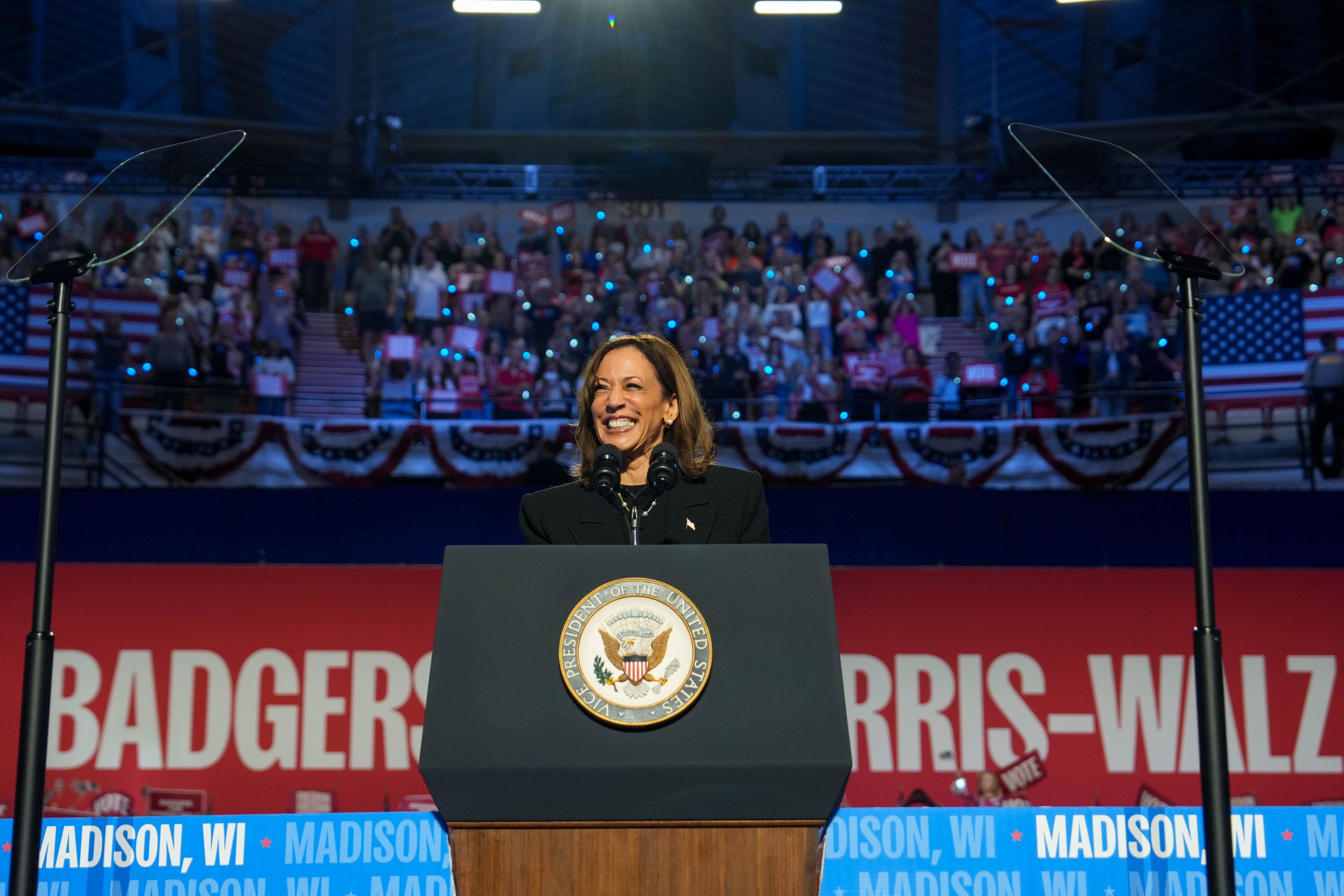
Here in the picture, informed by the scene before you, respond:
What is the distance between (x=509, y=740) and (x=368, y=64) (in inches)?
523

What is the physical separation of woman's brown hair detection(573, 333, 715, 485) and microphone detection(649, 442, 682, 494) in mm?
285

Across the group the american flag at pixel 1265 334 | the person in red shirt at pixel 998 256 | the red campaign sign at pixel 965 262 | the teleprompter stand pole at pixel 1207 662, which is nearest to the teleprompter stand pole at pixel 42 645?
the teleprompter stand pole at pixel 1207 662

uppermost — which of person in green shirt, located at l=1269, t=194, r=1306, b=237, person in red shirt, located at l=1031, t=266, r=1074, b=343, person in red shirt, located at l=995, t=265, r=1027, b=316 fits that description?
person in green shirt, located at l=1269, t=194, r=1306, b=237

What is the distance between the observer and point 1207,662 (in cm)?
259

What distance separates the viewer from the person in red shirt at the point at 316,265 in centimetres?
1037

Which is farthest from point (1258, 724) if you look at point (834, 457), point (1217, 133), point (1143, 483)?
point (1217, 133)

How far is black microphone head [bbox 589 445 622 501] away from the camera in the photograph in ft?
5.58

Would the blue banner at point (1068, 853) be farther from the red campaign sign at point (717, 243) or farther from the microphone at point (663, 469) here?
the red campaign sign at point (717, 243)

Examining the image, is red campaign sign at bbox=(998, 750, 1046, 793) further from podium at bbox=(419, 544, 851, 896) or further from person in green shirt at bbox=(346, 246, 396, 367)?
person in green shirt at bbox=(346, 246, 396, 367)

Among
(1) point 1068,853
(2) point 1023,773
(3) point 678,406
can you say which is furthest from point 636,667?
(2) point 1023,773

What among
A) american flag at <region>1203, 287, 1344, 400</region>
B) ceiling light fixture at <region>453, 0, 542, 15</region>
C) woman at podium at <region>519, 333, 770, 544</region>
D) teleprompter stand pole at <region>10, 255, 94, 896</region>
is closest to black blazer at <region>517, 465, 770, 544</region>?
woman at podium at <region>519, 333, 770, 544</region>

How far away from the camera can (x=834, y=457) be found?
7.24 meters

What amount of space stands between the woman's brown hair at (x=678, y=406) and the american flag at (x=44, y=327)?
645 cm

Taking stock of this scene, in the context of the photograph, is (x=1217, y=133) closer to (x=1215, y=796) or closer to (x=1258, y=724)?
(x=1258, y=724)
